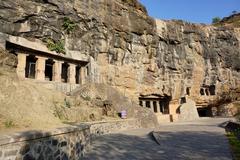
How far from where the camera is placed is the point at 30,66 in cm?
1653

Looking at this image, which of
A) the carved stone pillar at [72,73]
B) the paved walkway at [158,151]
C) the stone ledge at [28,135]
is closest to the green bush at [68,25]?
the carved stone pillar at [72,73]

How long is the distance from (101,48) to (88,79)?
123 inches

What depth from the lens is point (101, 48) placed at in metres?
19.6

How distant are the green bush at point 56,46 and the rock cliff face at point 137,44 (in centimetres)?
45

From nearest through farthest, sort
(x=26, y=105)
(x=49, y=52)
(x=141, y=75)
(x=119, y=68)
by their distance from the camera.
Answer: (x=26, y=105)
(x=49, y=52)
(x=119, y=68)
(x=141, y=75)

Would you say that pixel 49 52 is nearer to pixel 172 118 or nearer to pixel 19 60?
pixel 19 60

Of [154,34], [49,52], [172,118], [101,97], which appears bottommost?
[172,118]

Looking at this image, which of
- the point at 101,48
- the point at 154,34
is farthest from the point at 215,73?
the point at 101,48

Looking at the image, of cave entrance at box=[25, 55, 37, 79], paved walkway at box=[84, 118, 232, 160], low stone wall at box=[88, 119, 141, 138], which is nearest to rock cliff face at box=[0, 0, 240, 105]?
cave entrance at box=[25, 55, 37, 79]

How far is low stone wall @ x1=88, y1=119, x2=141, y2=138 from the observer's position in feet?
31.5

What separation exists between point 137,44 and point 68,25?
7.44 meters

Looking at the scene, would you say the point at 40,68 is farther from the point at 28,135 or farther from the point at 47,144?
the point at 28,135

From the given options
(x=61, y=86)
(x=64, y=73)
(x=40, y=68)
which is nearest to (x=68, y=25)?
(x=64, y=73)

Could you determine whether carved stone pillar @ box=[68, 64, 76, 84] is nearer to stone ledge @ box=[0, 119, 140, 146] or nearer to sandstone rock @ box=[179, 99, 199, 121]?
stone ledge @ box=[0, 119, 140, 146]
